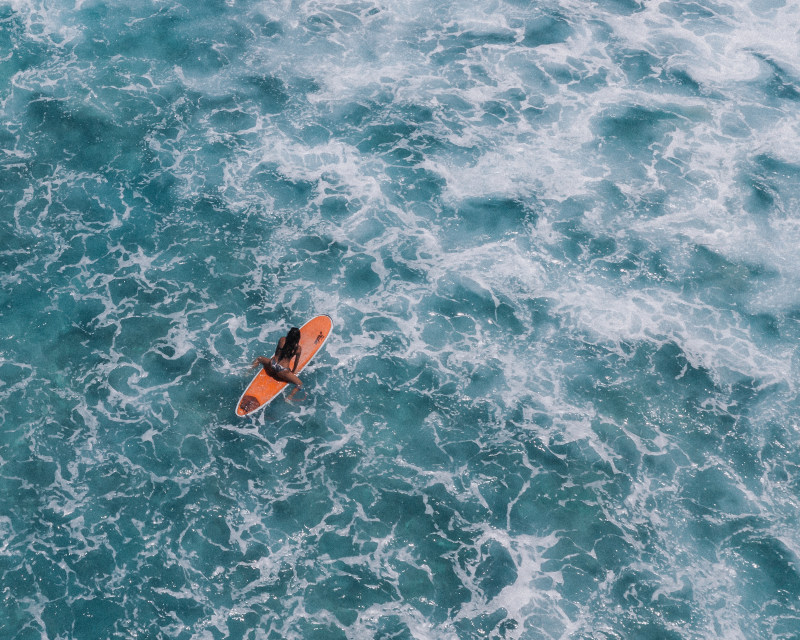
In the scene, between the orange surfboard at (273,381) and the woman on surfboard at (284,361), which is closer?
the woman on surfboard at (284,361)

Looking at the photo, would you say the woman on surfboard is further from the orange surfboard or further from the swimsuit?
the orange surfboard

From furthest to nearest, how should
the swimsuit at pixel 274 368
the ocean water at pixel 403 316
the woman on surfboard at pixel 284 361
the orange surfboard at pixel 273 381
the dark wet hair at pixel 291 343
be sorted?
the orange surfboard at pixel 273 381 < the swimsuit at pixel 274 368 < the woman on surfboard at pixel 284 361 < the dark wet hair at pixel 291 343 < the ocean water at pixel 403 316

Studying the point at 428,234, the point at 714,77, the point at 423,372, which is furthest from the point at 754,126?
the point at 423,372

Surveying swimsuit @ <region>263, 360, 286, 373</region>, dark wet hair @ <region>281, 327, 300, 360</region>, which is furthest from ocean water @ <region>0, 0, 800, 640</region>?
dark wet hair @ <region>281, 327, 300, 360</region>

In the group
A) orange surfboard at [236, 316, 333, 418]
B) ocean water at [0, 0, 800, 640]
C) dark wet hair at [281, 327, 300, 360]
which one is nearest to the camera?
ocean water at [0, 0, 800, 640]

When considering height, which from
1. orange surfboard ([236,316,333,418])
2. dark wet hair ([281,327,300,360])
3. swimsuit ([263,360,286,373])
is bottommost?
orange surfboard ([236,316,333,418])

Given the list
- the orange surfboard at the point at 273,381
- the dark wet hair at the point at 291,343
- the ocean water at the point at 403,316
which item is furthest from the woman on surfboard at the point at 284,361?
the ocean water at the point at 403,316

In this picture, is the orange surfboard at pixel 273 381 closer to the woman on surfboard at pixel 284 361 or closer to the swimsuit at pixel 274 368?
the woman on surfboard at pixel 284 361

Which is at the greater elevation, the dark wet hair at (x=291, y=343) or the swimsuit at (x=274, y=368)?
the dark wet hair at (x=291, y=343)

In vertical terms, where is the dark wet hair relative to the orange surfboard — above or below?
above
